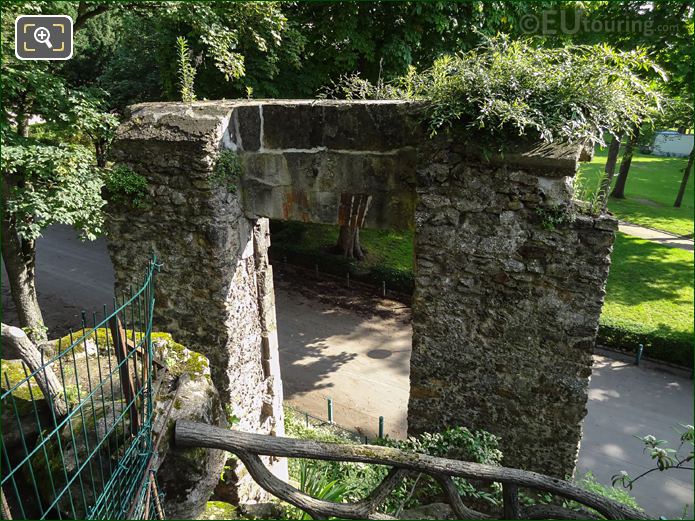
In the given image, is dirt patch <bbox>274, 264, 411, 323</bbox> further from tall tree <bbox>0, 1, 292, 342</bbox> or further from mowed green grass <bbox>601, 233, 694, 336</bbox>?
tall tree <bbox>0, 1, 292, 342</bbox>

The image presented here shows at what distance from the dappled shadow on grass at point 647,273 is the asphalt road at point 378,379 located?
2818 millimetres

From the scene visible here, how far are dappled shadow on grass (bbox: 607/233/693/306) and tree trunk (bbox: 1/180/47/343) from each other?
1268cm

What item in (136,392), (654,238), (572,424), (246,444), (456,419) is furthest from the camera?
(654,238)

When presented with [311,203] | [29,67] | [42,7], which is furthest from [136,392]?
[42,7]

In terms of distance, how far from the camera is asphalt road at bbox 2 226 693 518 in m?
7.43

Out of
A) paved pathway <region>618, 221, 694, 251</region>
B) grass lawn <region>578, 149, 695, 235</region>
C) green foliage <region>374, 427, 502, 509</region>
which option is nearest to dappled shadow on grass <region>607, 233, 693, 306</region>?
paved pathway <region>618, 221, 694, 251</region>

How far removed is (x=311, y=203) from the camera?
4773 millimetres

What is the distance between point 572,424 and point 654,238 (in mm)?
13924

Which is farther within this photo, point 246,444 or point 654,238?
point 654,238

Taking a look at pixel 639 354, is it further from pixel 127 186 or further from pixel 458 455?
pixel 127 186

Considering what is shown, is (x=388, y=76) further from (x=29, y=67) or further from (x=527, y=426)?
(x=527, y=426)

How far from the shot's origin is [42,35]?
511cm

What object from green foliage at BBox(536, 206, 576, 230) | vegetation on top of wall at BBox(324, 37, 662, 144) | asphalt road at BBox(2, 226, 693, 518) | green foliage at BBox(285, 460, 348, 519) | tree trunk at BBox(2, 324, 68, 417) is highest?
vegetation on top of wall at BBox(324, 37, 662, 144)

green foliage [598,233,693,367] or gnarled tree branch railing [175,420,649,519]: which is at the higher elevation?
gnarled tree branch railing [175,420,649,519]
